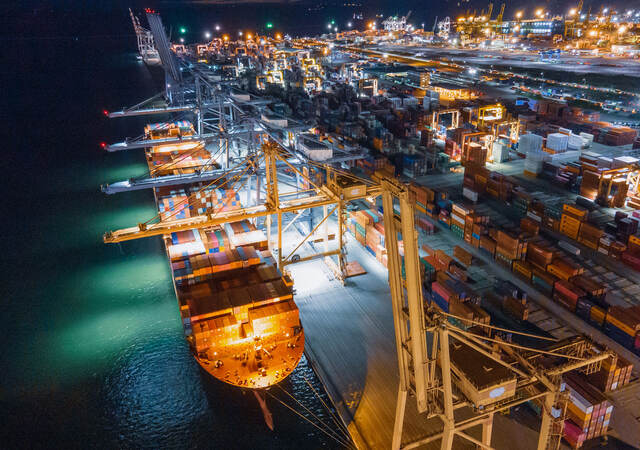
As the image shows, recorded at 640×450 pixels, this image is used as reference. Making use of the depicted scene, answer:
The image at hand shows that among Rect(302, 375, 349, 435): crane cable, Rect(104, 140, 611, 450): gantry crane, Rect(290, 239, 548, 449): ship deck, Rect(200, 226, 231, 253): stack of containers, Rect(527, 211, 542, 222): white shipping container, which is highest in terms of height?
Rect(104, 140, 611, 450): gantry crane

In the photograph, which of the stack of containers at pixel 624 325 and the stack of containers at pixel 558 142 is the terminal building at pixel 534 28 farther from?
the stack of containers at pixel 624 325

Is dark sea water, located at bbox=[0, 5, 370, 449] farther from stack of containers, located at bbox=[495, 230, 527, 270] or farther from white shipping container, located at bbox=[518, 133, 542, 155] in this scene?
white shipping container, located at bbox=[518, 133, 542, 155]

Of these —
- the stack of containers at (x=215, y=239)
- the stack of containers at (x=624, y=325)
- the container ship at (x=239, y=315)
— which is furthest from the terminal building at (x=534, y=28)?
the container ship at (x=239, y=315)

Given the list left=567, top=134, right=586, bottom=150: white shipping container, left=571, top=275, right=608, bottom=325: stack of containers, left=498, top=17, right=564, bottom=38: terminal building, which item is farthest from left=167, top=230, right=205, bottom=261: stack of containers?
left=498, top=17, right=564, bottom=38: terminal building

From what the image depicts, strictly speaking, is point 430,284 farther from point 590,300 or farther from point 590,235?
point 590,235

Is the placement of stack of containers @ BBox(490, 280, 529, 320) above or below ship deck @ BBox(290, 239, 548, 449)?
above

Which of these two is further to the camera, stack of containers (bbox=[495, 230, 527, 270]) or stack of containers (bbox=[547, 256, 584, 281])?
stack of containers (bbox=[495, 230, 527, 270])
